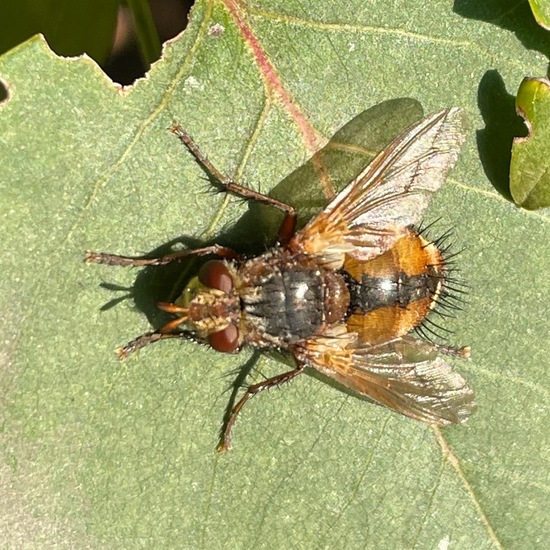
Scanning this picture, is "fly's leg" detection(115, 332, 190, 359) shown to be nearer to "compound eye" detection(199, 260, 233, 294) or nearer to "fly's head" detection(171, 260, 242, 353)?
"fly's head" detection(171, 260, 242, 353)

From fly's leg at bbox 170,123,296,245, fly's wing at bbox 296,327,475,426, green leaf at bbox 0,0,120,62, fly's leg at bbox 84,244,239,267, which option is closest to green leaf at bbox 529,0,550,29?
fly's leg at bbox 170,123,296,245

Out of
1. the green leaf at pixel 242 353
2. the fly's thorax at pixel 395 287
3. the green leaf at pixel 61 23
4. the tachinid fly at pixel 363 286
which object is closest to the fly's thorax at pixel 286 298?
the tachinid fly at pixel 363 286

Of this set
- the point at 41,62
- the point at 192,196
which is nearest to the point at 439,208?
the point at 192,196

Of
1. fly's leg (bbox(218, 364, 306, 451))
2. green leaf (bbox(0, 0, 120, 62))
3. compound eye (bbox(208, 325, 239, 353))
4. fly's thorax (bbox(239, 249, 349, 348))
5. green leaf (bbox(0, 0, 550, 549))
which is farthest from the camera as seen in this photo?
green leaf (bbox(0, 0, 120, 62))

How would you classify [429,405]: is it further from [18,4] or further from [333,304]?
[18,4]

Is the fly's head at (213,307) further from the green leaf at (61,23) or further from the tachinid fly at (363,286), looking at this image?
the green leaf at (61,23)

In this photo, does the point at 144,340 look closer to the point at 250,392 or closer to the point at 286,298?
the point at 250,392

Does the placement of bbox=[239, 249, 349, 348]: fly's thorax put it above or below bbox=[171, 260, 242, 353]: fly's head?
below

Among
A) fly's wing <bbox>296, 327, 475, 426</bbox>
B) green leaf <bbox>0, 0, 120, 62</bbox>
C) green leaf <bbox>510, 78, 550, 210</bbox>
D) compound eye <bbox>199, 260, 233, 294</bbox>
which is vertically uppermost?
green leaf <bbox>0, 0, 120, 62</bbox>

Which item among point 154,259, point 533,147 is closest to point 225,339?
point 154,259
